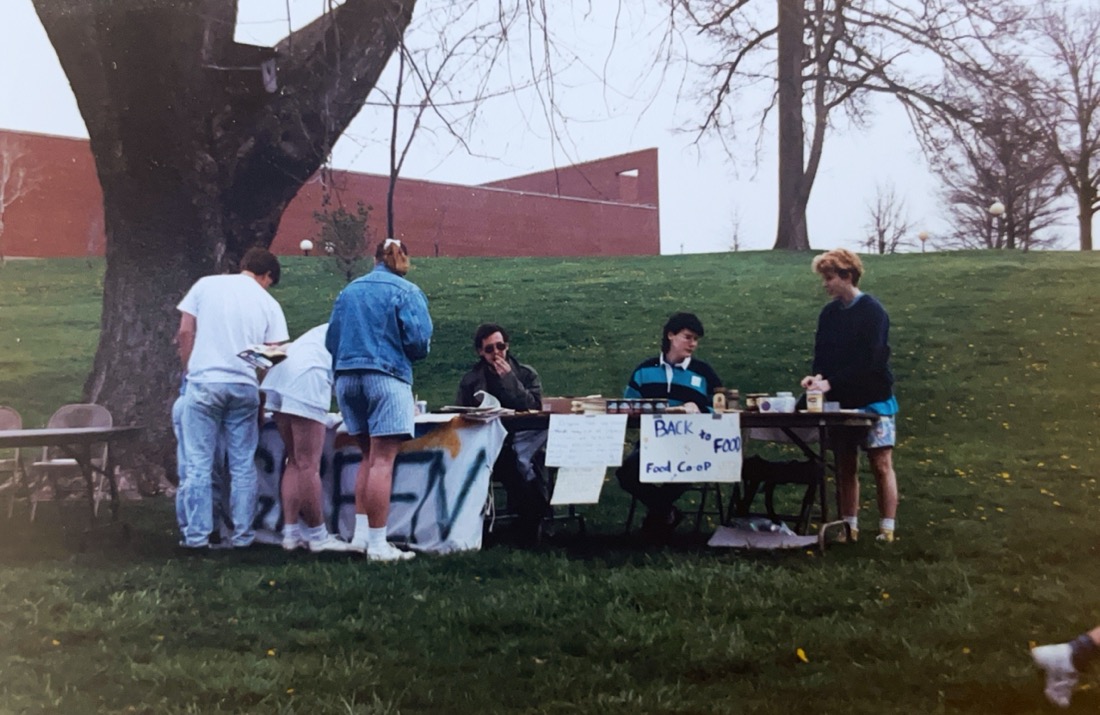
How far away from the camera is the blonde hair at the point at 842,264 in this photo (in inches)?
187

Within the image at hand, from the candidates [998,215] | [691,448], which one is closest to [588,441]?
[691,448]

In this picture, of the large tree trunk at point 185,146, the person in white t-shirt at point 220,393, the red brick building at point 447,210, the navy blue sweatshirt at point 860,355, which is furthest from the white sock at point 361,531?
the navy blue sweatshirt at point 860,355

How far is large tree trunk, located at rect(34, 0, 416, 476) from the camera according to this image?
219 inches

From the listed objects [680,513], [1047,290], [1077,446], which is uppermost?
[1047,290]

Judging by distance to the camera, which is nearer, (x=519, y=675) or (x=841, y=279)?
(x=519, y=675)

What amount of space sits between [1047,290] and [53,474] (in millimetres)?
6737

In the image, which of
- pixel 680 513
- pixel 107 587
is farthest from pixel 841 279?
pixel 107 587

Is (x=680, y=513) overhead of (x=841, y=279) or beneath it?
beneath

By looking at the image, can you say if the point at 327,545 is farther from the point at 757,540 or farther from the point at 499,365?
the point at 757,540

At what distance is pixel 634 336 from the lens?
9.60 m

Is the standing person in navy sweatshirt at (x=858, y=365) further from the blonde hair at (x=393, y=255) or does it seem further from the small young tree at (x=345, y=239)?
the small young tree at (x=345, y=239)

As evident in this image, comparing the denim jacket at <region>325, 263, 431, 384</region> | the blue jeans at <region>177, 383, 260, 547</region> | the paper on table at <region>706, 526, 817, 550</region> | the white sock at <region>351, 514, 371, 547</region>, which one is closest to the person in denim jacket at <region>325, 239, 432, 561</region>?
the denim jacket at <region>325, 263, 431, 384</region>

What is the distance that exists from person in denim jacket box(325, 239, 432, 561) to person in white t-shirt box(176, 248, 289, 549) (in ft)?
1.75

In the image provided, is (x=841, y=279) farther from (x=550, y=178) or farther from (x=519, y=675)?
(x=519, y=675)
